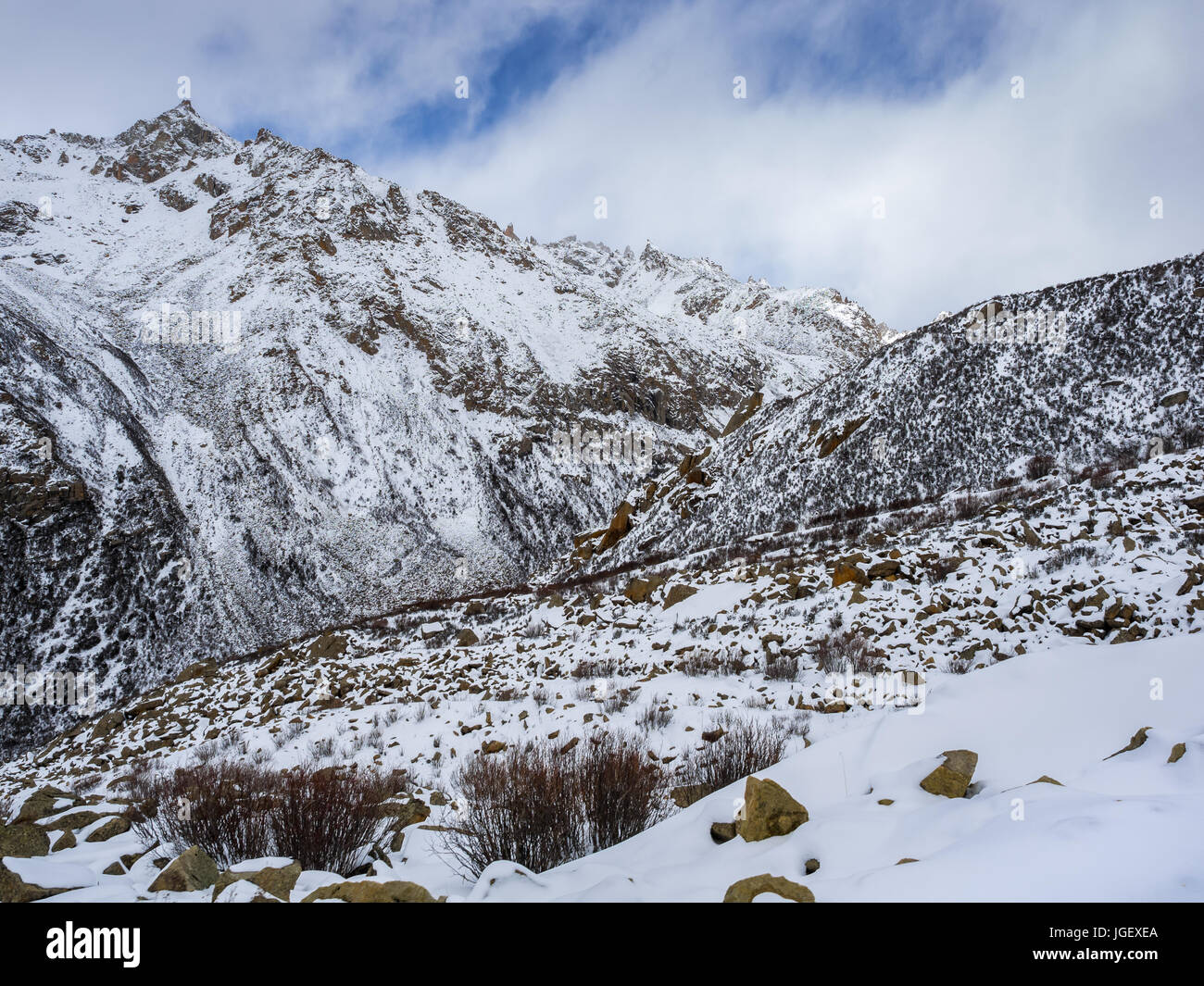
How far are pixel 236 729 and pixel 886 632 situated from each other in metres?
11.6

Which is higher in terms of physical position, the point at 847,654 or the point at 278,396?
the point at 278,396

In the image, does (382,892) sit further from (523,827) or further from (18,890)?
(18,890)

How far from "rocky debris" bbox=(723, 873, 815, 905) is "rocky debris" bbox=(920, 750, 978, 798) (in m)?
1.61

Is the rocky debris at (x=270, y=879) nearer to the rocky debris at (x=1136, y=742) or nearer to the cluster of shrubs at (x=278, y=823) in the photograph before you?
the cluster of shrubs at (x=278, y=823)

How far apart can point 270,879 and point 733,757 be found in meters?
3.44

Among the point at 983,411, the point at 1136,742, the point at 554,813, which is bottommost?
the point at 554,813

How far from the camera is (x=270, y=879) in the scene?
3.05 meters

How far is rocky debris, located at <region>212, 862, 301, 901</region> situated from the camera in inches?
117

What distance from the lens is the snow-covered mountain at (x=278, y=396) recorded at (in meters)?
30.8

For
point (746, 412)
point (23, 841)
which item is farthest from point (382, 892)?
point (746, 412)

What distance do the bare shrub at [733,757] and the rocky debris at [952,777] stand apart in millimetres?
1412

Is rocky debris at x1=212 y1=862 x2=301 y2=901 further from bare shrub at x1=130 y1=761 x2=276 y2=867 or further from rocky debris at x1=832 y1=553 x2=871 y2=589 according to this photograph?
rocky debris at x1=832 y1=553 x2=871 y2=589

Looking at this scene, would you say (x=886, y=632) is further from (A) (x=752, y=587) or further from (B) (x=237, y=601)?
(B) (x=237, y=601)
